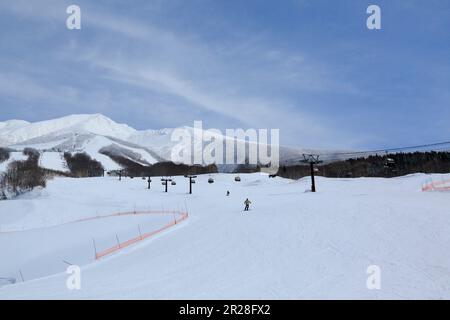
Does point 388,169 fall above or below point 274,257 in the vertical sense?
above

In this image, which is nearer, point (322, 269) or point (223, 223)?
point (322, 269)

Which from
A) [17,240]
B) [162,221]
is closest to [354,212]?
[162,221]

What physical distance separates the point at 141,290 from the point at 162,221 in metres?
26.6

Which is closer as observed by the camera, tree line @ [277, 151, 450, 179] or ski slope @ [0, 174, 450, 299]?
ski slope @ [0, 174, 450, 299]

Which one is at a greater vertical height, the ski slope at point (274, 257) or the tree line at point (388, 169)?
the tree line at point (388, 169)

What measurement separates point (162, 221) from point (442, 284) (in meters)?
31.5

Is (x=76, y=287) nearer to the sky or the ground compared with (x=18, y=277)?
nearer to the sky

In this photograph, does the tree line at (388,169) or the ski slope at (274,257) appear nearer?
the ski slope at (274,257)

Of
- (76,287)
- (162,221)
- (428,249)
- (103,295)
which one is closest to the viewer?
(103,295)

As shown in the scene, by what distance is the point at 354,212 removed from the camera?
3159cm

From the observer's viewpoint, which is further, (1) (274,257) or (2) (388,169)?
(2) (388,169)

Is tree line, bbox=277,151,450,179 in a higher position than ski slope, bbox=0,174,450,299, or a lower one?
higher
